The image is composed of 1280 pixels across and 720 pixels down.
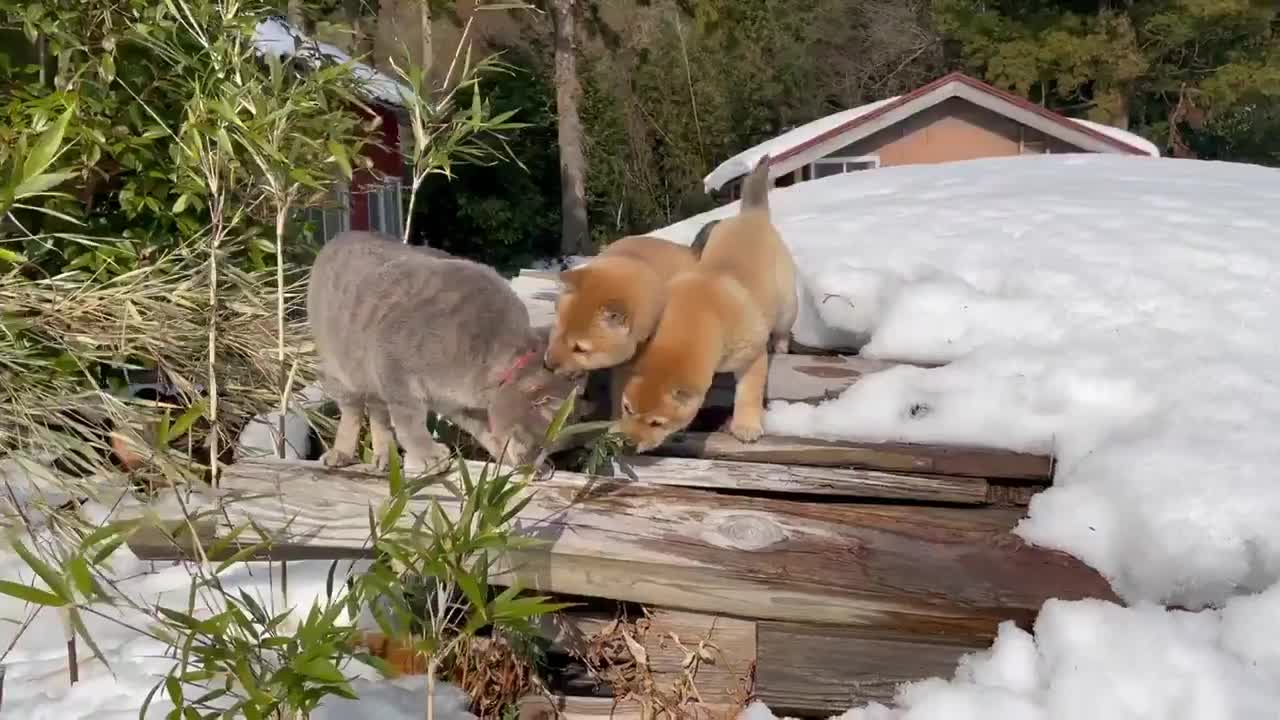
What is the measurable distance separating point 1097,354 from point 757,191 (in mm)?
1517

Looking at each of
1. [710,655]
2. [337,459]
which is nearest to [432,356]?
[337,459]

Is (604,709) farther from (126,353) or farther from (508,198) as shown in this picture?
(508,198)

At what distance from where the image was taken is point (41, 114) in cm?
357

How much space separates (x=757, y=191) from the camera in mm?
3936

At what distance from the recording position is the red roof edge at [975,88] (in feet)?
46.5

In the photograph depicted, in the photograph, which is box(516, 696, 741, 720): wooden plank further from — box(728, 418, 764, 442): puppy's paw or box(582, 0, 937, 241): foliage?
box(582, 0, 937, 241): foliage

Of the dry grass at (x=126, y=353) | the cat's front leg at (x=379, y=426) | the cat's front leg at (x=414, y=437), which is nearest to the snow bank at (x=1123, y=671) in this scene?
the cat's front leg at (x=414, y=437)

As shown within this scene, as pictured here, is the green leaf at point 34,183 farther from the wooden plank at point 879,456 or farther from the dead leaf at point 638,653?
the dead leaf at point 638,653

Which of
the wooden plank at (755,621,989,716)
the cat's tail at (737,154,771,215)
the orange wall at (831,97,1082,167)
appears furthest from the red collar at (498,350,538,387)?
the orange wall at (831,97,1082,167)

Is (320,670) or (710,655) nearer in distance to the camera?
(320,670)

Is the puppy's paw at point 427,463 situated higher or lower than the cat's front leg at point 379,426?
lower

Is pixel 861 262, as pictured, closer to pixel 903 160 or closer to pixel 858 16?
pixel 903 160

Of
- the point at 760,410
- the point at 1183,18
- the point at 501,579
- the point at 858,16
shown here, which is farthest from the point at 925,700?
the point at 858,16

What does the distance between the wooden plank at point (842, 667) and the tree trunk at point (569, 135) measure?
16.6 m
